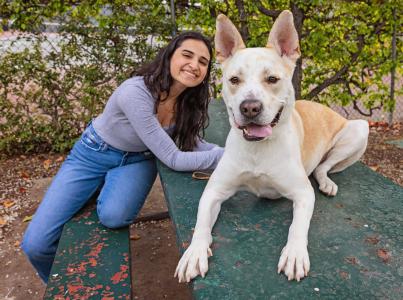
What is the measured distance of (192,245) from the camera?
1.72 meters

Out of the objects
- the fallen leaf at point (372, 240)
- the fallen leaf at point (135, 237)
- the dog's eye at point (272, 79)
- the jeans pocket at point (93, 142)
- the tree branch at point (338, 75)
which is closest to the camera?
the fallen leaf at point (372, 240)

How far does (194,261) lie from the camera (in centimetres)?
161

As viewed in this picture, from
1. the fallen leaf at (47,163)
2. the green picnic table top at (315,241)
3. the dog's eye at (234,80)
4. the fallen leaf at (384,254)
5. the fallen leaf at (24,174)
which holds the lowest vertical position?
the fallen leaf at (24,174)

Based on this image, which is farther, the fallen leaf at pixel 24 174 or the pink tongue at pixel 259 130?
the fallen leaf at pixel 24 174

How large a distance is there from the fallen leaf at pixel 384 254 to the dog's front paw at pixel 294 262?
1.03 ft

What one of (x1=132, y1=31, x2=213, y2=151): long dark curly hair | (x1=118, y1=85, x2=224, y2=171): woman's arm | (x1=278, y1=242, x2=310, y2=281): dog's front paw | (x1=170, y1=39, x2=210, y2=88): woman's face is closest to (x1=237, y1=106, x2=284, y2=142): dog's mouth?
(x1=278, y1=242, x2=310, y2=281): dog's front paw

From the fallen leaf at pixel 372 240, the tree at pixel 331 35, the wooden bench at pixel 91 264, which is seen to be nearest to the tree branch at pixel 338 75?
the tree at pixel 331 35

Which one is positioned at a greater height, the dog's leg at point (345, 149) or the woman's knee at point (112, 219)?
the dog's leg at point (345, 149)

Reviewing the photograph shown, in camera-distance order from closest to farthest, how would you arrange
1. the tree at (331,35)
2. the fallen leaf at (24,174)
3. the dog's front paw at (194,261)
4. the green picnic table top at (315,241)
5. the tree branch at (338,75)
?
1. the green picnic table top at (315,241)
2. the dog's front paw at (194,261)
3. the fallen leaf at (24,174)
4. the tree at (331,35)
5. the tree branch at (338,75)

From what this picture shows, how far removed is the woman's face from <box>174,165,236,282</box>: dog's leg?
869mm

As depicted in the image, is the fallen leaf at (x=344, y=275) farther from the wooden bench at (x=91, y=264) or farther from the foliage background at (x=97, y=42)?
the foliage background at (x=97, y=42)

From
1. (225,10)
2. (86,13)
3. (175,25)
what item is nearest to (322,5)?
(225,10)

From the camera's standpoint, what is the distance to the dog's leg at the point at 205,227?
1.60 metres

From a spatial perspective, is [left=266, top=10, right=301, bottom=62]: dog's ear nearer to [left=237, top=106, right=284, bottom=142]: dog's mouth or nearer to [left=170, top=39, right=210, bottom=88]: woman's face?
[left=237, top=106, right=284, bottom=142]: dog's mouth
